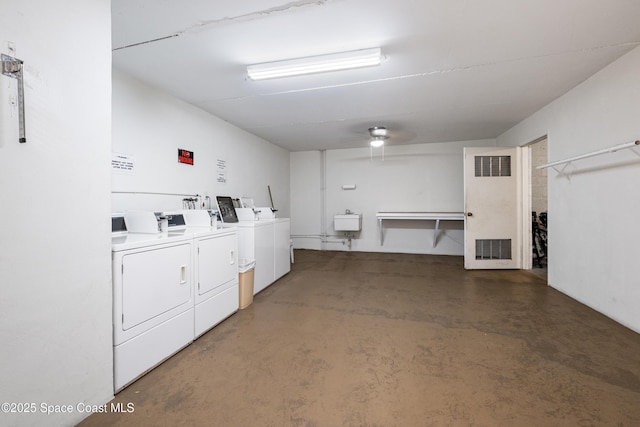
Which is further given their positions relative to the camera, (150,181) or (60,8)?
(150,181)

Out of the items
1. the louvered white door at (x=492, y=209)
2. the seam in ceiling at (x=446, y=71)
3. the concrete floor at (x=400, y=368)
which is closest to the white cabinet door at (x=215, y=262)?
the concrete floor at (x=400, y=368)

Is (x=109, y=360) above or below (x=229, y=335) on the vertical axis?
above

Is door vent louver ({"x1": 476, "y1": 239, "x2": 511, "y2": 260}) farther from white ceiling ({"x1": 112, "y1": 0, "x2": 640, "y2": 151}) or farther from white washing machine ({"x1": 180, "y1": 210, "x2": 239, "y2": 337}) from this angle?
white washing machine ({"x1": 180, "y1": 210, "x2": 239, "y2": 337})

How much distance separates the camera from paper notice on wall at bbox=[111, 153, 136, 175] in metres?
2.32

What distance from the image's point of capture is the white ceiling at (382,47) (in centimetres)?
166

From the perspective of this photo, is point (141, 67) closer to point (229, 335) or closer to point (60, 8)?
point (60, 8)

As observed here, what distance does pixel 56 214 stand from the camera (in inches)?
48.1

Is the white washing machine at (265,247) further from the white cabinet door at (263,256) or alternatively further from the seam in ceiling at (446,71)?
the seam in ceiling at (446,71)

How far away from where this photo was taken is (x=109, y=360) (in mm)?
1463

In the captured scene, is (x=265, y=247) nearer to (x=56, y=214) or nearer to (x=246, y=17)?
(x=56, y=214)

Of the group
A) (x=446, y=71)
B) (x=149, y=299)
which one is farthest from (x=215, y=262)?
(x=446, y=71)

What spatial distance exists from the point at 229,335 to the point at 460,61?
123 inches

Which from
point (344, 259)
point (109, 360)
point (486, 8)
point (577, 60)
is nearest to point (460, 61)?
point (486, 8)

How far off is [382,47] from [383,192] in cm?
399
